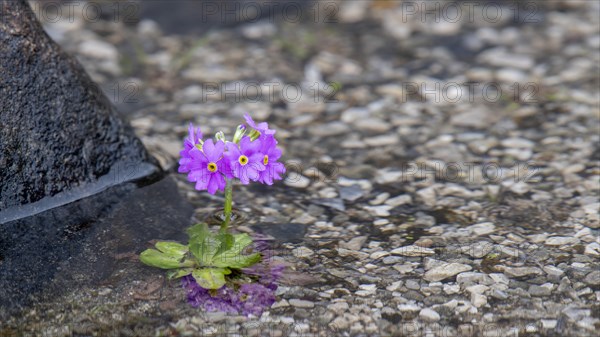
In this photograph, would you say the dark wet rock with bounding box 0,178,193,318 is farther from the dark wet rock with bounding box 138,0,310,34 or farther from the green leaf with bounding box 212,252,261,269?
the dark wet rock with bounding box 138,0,310,34

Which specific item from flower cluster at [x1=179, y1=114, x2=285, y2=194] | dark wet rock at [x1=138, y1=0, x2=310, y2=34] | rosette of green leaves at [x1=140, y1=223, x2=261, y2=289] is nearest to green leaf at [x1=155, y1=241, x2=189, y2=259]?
rosette of green leaves at [x1=140, y1=223, x2=261, y2=289]

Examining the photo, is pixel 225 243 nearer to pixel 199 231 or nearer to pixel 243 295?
pixel 199 231

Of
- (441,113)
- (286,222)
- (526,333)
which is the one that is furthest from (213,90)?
(526,333)

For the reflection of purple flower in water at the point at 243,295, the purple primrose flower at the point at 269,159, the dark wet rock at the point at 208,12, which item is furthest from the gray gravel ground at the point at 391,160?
→ the purple primrose flower at the point at 269,159

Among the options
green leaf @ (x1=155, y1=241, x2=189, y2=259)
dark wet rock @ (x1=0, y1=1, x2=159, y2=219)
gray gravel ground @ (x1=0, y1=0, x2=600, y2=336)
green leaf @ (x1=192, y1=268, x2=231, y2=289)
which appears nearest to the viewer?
gray gravel ground @ (x1=0, y1=0, x2=600, y2=336)

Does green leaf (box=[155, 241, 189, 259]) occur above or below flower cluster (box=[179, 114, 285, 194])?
below

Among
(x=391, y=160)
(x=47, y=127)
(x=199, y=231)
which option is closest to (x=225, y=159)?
(x=199, y=231)

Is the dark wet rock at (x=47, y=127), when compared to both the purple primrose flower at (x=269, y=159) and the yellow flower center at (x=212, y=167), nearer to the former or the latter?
the yellow flower center at (x=212, y=167)
